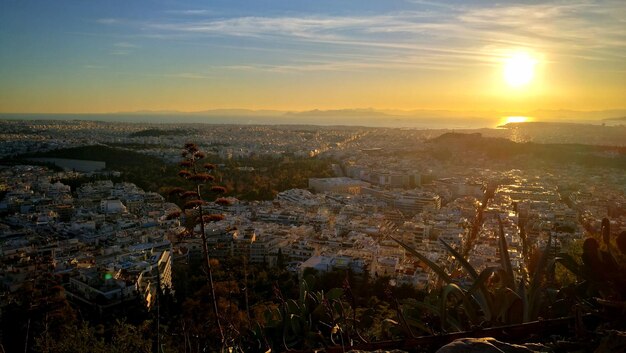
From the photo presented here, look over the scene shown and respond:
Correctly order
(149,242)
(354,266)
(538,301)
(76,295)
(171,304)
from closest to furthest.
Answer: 1. (538,301)
2. (171,304)
3. (76,295)
4. (354,266)
5. (149,242)

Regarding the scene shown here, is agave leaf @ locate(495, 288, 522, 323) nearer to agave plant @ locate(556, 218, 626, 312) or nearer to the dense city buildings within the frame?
agave plant @ locate(556, 218, 626, 312)

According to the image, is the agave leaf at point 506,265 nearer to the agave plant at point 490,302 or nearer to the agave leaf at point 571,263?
the agave plant at point 490,302

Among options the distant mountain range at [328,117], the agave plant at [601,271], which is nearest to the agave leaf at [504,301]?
the agave plant at [601,271]

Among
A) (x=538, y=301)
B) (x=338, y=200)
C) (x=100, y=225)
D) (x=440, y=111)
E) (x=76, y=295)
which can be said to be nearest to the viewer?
(x=538, y=301)

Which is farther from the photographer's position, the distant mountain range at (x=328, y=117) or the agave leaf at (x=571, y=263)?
the distant mountain range at (x=328, y=117)

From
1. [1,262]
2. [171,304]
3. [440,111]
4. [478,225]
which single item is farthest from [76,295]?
[440,111]

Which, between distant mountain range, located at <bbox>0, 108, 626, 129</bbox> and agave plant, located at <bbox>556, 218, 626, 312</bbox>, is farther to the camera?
distant mountain range, located at <bbox>0, 108, 626, 129</bbox>

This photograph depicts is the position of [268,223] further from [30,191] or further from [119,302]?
[30,191]

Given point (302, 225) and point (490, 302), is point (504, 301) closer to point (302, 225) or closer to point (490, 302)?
point (490, 302)

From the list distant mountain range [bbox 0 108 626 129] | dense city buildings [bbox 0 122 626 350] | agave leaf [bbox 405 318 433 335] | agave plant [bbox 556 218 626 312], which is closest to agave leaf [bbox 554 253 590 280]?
agave plant [bbox 556 218 626 312]

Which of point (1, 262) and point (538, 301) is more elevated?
point (538, 301)

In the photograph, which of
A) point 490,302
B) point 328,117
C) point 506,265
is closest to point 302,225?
point 506,265
